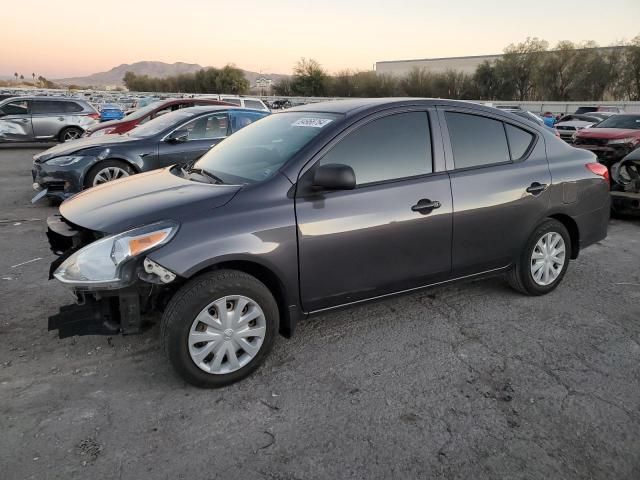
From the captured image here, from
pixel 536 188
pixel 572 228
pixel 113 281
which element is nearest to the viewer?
pixel 113 281

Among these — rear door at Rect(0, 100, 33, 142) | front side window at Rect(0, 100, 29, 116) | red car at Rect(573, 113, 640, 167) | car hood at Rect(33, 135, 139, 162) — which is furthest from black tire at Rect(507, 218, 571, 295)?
front side window at Rect(0, 100, 29, 116)

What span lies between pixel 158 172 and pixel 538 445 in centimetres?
337

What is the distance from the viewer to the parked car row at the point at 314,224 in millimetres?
2865

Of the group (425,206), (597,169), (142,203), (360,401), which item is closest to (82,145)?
(142,203)

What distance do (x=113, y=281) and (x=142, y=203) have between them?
59 cm

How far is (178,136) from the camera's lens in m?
7.78

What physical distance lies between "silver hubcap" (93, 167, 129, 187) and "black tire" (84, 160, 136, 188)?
37 millimetres

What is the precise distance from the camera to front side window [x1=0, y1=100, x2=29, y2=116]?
15422 mm

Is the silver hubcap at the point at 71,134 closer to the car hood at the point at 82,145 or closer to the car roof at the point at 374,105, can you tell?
the car hood at the point at 82,145

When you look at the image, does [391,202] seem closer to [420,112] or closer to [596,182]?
[420,112]

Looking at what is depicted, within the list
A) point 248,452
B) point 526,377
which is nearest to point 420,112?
point 526,377

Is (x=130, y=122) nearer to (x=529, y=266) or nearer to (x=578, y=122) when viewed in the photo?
(x=529, y=266)

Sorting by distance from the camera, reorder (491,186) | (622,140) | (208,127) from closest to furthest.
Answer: (491,186) < (208,127) < (622,140)

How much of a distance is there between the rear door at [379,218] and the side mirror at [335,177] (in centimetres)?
13
